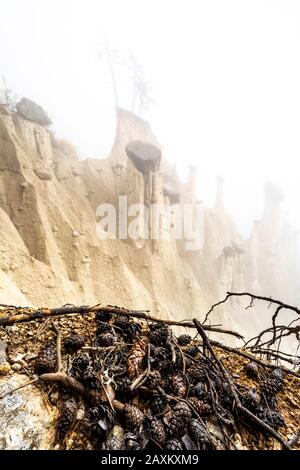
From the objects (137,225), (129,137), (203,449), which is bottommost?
(137,225)

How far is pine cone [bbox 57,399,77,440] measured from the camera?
1.18m

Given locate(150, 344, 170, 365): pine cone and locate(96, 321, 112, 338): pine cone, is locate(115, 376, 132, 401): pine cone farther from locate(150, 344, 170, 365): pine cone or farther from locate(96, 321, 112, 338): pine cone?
locate(96, 321, 112, 338): pine cone

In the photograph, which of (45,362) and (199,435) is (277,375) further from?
(45,362)

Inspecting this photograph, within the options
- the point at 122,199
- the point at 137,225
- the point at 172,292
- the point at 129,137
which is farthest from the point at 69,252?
the point at 129,137

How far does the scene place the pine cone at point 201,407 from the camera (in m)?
1.36

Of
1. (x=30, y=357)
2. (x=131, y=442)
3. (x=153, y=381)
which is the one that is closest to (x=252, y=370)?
(x=153, y=381)

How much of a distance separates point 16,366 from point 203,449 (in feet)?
4.36

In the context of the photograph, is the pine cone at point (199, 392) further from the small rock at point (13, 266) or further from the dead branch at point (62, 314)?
the small rock at point (13, 266)

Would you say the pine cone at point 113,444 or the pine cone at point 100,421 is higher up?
the pine cone at point 100,421

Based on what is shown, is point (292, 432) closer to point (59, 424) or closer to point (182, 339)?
point (182, 339)

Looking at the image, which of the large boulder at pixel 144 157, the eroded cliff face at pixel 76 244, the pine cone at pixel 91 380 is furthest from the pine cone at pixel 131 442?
the large boulder at pixel 144 157

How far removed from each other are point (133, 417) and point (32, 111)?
79.7 feet

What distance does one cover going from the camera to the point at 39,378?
144 centimetres

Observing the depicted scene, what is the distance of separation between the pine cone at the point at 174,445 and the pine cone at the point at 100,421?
31cm
